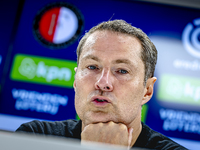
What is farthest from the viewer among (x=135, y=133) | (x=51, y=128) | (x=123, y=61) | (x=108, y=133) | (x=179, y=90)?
(x=179, y=90)

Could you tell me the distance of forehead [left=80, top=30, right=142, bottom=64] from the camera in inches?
39.2

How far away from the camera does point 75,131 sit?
3.88 ft

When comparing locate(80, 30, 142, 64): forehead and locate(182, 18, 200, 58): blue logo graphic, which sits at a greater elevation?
locate(182, 18, 200, 58): blue logo graphic

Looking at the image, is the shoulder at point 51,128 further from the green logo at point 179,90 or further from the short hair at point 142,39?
the green logo at point 179,90

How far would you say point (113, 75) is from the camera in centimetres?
95

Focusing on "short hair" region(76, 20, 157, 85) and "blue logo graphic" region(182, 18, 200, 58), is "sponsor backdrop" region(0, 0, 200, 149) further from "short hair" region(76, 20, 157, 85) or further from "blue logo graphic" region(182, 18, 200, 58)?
"short hair" region(76, 20, 157, 85)

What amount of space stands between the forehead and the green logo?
4.10 feet

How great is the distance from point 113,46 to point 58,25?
1.55 m

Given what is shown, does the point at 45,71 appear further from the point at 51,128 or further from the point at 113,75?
the point at 113,75

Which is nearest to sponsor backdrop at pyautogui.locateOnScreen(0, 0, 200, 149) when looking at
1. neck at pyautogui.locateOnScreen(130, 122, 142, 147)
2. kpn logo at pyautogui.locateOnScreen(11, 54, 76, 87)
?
kpn logo at pyautogui.locateOnScreen(11, 54, 76, 87)

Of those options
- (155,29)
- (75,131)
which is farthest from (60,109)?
(155,29)

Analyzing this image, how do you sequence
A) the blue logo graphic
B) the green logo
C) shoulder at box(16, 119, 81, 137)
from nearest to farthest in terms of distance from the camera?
shoulder at box(16, 119, 81, 137) < the green logo < the blue logo graphic

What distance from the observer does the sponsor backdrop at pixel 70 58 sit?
2.20 metres

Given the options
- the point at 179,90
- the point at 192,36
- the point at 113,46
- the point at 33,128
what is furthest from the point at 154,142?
the point at 192,36
